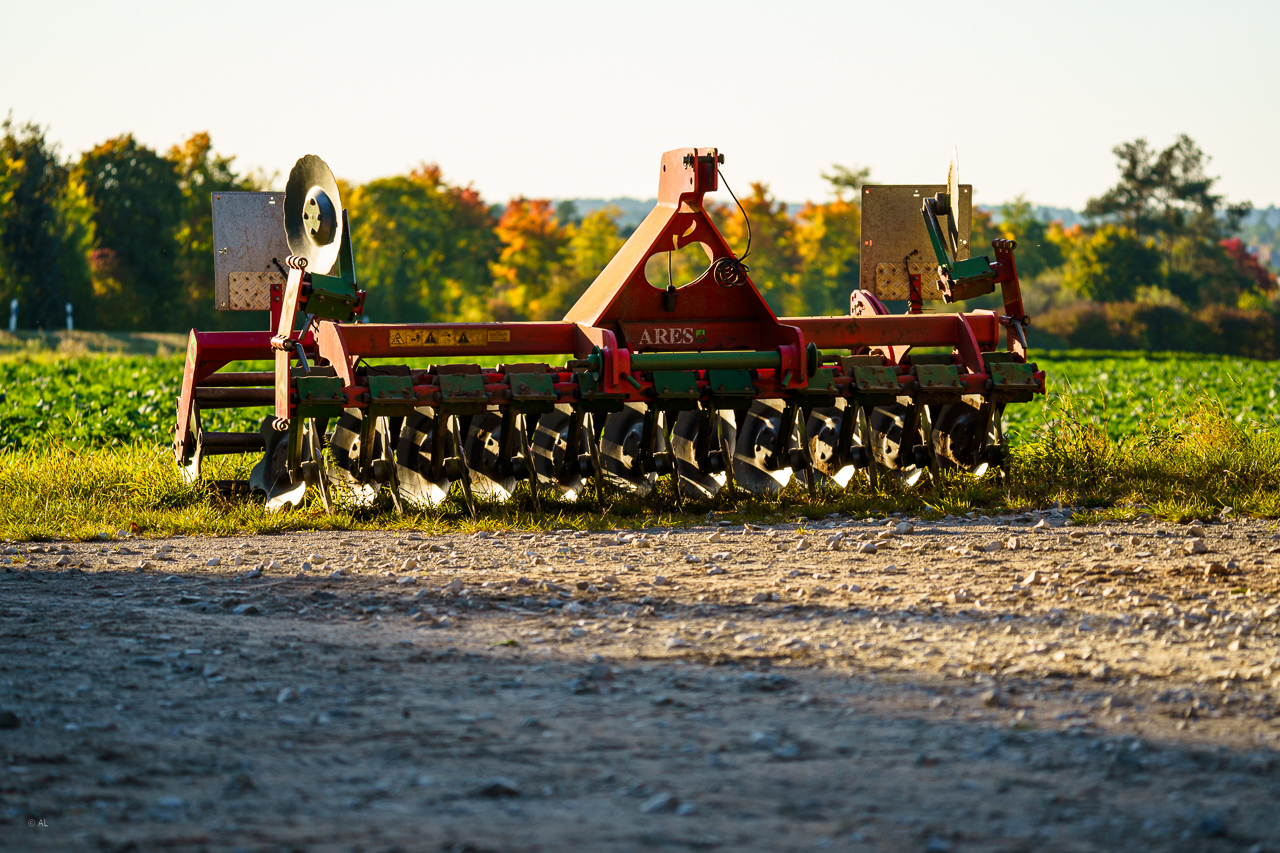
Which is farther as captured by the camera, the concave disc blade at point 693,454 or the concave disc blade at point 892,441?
the concave disc blade at point 892,441

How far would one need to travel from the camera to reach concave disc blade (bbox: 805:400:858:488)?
9.87m

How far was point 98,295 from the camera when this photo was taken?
2331 inches

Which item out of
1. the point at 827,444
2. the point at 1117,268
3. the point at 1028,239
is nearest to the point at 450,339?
the point at 827,444

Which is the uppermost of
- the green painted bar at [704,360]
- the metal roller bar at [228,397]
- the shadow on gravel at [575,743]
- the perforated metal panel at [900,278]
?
the perforated metal panel at [900,278]

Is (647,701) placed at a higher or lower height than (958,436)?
lower

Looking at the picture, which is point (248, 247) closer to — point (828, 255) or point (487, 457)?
point (487, 457)

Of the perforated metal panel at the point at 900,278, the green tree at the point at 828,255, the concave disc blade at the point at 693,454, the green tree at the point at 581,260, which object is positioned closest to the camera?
the concave disc blade at the point at 693,454

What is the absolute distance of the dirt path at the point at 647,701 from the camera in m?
3.42

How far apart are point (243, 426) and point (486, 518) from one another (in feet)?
24.6

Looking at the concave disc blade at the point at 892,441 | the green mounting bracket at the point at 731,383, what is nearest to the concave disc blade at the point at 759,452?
the green mounting bracket at the point at 731,383

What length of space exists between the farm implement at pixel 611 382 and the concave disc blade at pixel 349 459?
0.02 m

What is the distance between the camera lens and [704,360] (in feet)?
30.3

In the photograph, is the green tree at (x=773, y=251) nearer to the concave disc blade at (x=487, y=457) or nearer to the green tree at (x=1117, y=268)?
the green tree at (x=1117, y=268)

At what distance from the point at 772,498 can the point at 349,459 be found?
115 inches
